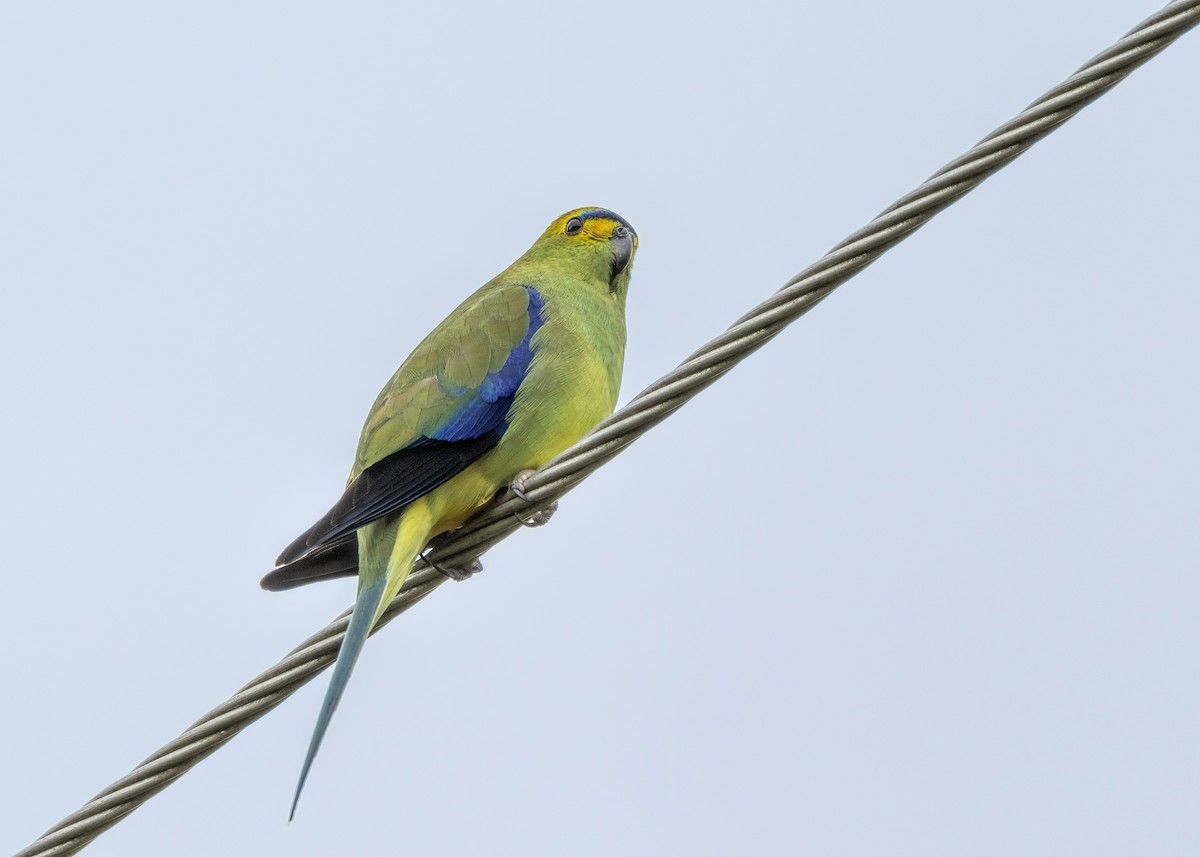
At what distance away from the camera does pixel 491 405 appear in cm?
508

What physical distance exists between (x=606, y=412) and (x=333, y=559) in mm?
1124

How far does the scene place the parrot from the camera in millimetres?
4750

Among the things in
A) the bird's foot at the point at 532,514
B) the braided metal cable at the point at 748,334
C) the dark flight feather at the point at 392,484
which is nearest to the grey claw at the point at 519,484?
the bird's foot at the point at 532,514

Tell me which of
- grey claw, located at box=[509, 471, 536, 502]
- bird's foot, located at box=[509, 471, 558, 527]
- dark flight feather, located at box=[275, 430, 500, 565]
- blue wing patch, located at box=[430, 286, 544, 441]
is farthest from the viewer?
blue wing patch, located at box=[430, 286, 544, 441]

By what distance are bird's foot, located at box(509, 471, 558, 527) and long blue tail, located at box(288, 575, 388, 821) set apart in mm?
524

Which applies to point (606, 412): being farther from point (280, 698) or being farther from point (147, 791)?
point (147, 791)

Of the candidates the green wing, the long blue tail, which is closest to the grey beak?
the green wing

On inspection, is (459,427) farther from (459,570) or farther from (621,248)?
(621,248)

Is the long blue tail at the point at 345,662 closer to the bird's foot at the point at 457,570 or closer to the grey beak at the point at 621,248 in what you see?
the bird's foot at the point at 457,570

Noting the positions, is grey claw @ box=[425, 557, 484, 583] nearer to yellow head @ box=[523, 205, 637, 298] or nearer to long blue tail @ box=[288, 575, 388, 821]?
long blue tail @ box=[288, 575, 388, 821]

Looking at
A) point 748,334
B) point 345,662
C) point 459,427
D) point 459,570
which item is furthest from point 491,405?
point 748,334

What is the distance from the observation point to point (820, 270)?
3.41 m

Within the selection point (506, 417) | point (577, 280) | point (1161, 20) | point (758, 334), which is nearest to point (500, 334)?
point (506, 417)

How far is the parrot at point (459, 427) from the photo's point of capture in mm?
4750
